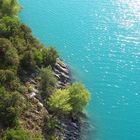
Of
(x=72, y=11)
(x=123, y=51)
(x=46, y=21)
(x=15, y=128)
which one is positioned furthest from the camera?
(x=72, y=11)

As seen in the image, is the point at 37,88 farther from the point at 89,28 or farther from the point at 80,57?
the point at 89,28

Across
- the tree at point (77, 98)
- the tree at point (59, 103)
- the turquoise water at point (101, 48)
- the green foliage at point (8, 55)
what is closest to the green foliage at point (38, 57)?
the green foliage at point (8, 55)

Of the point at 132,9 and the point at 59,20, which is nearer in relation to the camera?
the point at 59,20

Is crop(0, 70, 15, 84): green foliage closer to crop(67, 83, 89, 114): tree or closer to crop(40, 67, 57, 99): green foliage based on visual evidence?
crop(40, 67, 57, 99): green foliage

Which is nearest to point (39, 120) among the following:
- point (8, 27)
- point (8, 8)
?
point (8, 27)

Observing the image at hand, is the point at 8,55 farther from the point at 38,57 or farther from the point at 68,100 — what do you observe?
the point at 68,100

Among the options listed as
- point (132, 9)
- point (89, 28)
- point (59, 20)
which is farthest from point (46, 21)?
point (132, 9)
